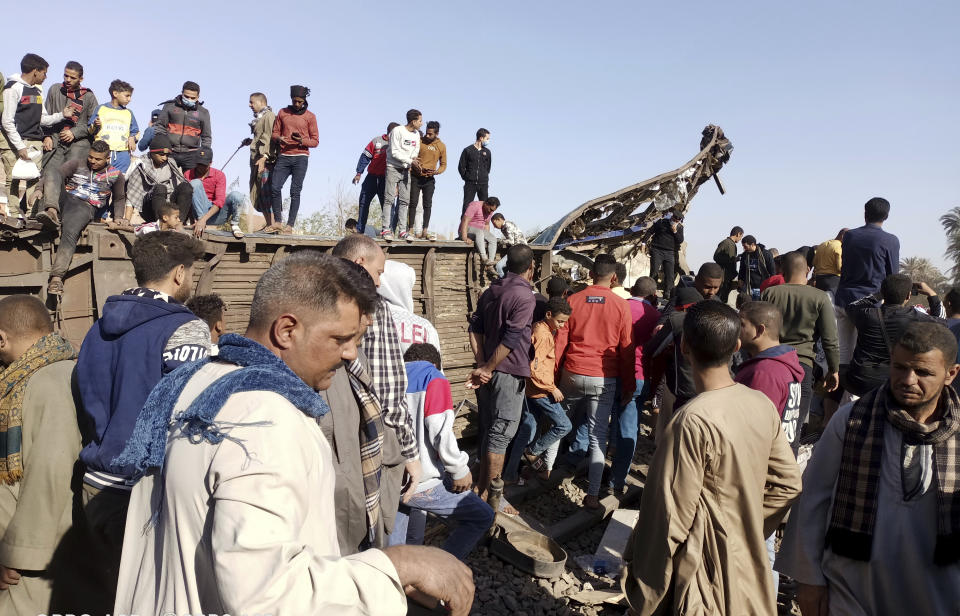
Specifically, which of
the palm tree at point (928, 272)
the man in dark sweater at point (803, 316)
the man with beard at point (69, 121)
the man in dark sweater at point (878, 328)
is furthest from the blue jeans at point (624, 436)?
the palm tree at point (928, 272)

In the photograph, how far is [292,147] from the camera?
8625mm

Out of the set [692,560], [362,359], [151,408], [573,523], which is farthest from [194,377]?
[573,523]

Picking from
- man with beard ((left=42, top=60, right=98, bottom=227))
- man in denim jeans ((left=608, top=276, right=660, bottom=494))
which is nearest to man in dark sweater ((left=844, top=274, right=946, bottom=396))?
man in denim jeans ((left=608, top=276, right=660, bottom=494))

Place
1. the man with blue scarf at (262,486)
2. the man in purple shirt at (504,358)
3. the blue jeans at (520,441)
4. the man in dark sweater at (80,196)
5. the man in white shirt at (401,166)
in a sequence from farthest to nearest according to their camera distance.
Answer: the man in white shirt at (401,166), the man in dark sweater at (80,196), the blue jeans at (520,441), the man in purple shirt at (504,358), the man with blue scarf at (262,486)

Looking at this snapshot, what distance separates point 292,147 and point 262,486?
318 inches

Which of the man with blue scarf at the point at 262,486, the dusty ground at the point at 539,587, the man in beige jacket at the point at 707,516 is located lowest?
the dusty ground at the point at 539,587

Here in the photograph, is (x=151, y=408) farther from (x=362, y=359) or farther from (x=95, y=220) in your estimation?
(x=95, y=220)

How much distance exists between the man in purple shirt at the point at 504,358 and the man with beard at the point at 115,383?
301 cm

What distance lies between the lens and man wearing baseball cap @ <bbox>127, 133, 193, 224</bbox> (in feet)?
23.9

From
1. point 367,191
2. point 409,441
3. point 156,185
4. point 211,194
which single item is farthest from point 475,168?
point 409,441

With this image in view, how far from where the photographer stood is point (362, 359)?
9.57ft

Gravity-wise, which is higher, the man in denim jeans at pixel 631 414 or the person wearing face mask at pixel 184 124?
the person wearing face mask at pixel 184 124

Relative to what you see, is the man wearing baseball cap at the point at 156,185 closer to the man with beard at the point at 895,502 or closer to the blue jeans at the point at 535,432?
the blue jeans at the point at 535,432

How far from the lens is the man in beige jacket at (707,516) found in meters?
2.64
